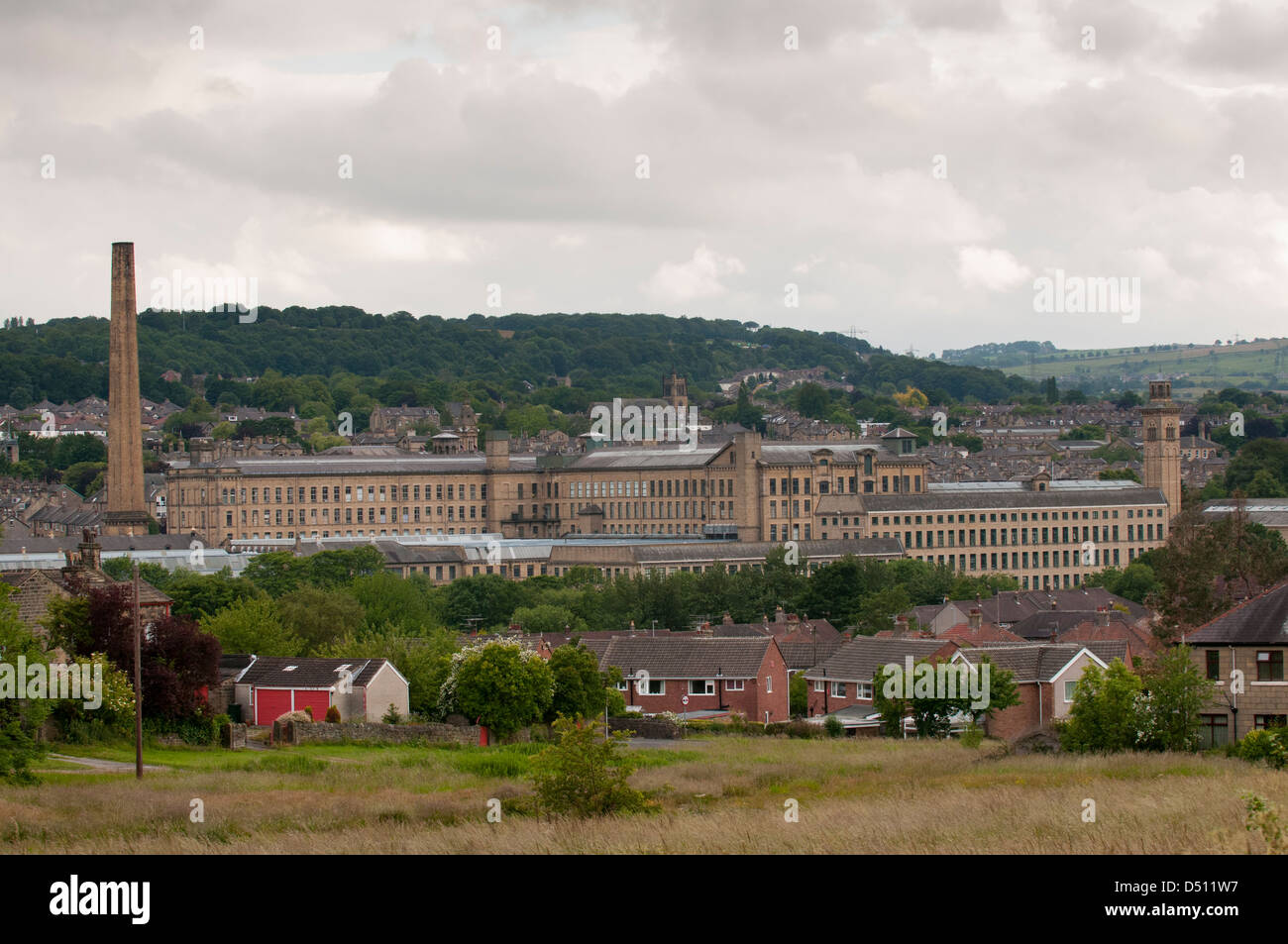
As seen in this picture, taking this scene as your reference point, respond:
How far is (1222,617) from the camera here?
44.4 m

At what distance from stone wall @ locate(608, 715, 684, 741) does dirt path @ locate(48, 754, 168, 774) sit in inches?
627

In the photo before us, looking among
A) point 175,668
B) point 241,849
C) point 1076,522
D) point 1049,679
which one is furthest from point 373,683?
point 1076,522

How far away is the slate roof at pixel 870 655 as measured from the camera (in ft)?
193

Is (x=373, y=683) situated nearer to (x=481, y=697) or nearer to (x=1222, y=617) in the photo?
(x=481, y=697)

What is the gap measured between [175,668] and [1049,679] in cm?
2372

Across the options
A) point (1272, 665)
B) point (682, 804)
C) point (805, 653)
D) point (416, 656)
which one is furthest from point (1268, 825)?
point (805, 653)

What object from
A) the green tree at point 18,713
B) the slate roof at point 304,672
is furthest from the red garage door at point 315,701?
the green tree at point 18,713

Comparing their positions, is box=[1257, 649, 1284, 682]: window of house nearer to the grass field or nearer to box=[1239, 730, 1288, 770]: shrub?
box=[1239, 730, 1288, 770]: shrub

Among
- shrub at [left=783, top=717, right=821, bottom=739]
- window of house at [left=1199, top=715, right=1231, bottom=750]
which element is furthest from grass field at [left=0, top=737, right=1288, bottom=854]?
shrub at [left=783, top=717, right=821, bottom=739]

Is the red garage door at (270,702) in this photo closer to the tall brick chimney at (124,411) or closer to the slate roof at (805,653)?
the slate roof at (805,653)

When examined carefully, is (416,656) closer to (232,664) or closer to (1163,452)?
(232,664)
